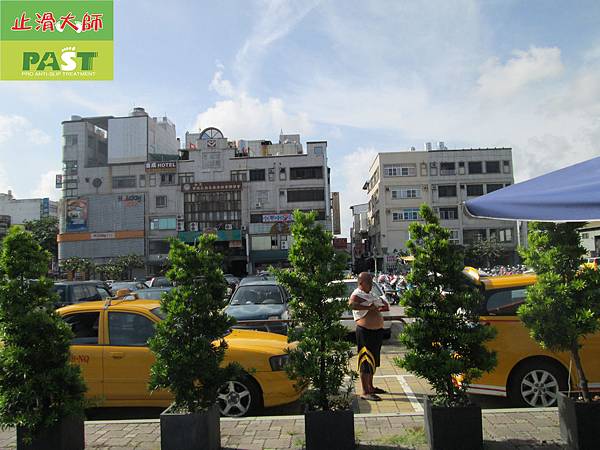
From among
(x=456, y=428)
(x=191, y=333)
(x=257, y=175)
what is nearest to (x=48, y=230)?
(x=257, y=175)

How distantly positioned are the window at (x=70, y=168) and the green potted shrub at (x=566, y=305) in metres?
67.7

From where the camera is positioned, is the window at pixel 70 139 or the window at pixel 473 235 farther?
the window at pixel 70 139

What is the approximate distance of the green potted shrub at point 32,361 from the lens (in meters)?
4.14

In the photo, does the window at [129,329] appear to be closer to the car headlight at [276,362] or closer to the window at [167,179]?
the car headlight at [276,362]

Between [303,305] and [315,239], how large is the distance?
640 millimetres

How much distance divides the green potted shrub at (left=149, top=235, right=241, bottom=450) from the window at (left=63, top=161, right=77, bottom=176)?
2598 inches

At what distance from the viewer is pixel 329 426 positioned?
163 inches

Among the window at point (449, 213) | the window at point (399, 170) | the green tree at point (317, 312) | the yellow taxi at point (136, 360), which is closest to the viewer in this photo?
the green tree at point (317, 312)

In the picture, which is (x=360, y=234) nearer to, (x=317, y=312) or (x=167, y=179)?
(x=167, y=179)

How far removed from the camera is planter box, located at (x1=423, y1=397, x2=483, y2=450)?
13.3 feet

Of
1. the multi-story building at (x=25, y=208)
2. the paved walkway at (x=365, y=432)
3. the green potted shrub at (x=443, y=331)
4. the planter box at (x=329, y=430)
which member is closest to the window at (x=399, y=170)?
the paved walkway at (x=365, y=432)

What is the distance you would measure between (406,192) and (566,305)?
58.0 metres

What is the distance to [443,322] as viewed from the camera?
13.9 feet

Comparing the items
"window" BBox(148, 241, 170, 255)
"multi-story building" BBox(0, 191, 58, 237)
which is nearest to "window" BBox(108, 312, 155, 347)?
"window" BBox(148, 241, 170, 255)
